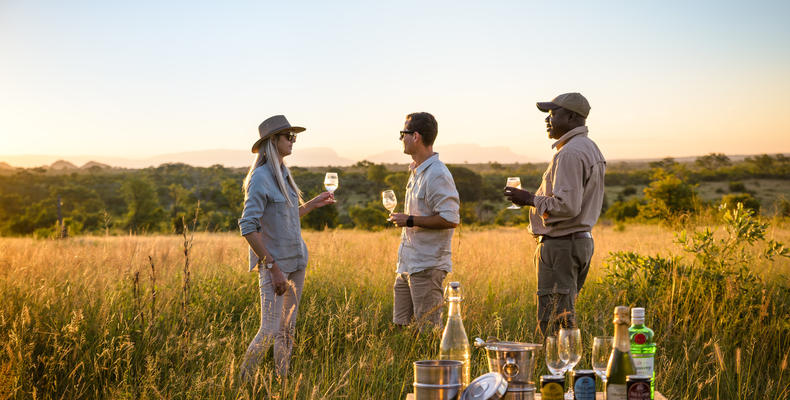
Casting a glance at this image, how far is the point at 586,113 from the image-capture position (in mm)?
3768

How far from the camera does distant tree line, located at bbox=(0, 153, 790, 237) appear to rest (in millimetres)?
27172

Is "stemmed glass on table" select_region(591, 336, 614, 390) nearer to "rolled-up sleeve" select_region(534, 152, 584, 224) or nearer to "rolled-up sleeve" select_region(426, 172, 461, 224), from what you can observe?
"rolled-up sleeve" select_region(534, 152, 584, 224)

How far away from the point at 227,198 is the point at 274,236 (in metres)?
36.8

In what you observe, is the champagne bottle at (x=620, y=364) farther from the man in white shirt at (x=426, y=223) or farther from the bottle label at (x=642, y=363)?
the man in white shirt at (x=426, y=223)

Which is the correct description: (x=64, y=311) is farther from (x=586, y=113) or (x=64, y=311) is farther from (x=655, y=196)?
(x=655, y=196)

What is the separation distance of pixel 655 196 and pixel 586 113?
24.8 meters

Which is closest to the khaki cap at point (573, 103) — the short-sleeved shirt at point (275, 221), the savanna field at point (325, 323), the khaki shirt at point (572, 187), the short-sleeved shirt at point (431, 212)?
the khaki shirt at point (572, 187)

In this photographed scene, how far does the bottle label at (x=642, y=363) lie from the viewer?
196cm

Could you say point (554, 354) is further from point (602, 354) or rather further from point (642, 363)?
point (642, 363)

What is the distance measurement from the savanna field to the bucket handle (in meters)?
1.29

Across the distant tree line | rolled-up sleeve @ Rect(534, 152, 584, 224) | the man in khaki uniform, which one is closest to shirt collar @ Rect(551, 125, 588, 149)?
the man in khaki uniform

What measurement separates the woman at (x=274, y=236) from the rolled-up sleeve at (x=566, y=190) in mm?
1609

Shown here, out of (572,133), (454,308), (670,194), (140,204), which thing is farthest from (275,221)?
(140,204)

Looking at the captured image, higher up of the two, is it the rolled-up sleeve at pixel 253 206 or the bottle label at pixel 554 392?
the rolled-up sleeve at pixel 253 206
